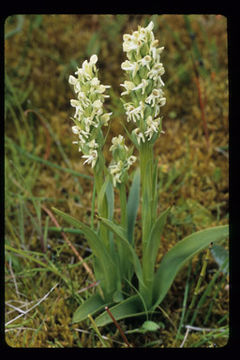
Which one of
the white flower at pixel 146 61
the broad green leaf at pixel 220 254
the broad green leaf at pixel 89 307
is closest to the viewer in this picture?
the white flower at pixel 146 61

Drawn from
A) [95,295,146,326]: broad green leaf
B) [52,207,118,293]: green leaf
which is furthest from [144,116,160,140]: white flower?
[95,295,146,326]: broad green leaf

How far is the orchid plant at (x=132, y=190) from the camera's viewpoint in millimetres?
1257

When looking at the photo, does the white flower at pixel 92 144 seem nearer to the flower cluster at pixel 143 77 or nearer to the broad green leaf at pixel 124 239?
the flower cluster at pixel 143 77

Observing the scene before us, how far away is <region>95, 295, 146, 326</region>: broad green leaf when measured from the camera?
1.53 metres

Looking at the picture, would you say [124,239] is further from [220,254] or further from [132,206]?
[220,254]

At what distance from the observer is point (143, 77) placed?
1.25 m

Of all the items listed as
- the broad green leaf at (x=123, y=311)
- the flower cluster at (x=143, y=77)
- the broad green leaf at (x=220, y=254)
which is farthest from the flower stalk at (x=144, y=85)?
the broad green leaf at (x=220, y=254)

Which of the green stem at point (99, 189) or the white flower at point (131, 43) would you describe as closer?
the white flower at point (131, 43)

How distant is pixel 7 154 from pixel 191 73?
3.91 feet

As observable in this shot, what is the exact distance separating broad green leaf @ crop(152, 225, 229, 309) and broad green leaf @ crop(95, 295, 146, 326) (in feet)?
0.25

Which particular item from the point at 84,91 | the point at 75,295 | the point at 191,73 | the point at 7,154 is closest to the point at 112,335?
the point at 75,295

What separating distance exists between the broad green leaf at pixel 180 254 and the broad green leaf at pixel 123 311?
0.25 ft

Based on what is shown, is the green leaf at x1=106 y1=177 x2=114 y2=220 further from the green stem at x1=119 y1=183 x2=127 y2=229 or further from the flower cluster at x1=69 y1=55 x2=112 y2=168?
the flower cluster at x1=69 y1=55 x2=112 y2=168
